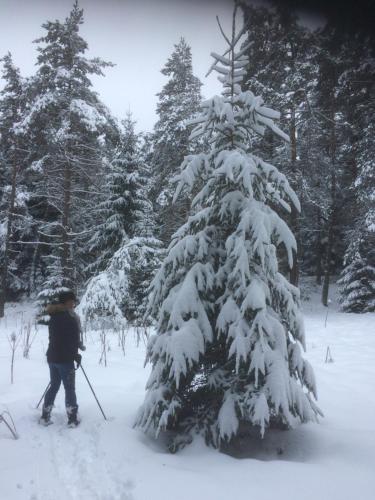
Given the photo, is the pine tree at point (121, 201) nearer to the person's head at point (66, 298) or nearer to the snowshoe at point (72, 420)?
the person's head at point (66, 298)

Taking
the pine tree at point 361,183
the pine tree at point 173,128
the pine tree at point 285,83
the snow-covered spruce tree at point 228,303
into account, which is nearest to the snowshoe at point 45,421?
the snow-covered spruce tree at point 228,303

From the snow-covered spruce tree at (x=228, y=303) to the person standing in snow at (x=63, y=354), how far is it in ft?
4.25

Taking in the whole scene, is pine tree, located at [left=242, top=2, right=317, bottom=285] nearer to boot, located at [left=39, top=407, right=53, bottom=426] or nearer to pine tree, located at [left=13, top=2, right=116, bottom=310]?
pine tree, located at [left=13, top=2, right=116, bottom=310]

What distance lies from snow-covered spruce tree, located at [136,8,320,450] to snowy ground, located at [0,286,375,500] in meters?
0.31

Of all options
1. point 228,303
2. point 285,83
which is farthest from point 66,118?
point 228,303

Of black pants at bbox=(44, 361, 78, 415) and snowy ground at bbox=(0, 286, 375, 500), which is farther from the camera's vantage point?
black pants at bbox=(44, 361, 78, 415)

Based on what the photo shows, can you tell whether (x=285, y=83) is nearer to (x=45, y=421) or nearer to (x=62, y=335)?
(x=62, y=335)

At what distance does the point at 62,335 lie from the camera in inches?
219

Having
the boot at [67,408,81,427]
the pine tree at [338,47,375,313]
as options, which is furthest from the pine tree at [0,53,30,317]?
the pine tree at [338,47,375,313]

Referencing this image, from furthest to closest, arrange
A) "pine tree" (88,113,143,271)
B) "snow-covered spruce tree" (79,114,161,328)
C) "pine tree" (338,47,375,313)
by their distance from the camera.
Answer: "pine tree" (88,113,143,271), "snow-covered spruce tree" (79,114,161,328), "pine tree" (338,47,375,313)

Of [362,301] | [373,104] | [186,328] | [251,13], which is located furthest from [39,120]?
[362,301]

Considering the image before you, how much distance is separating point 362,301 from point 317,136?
363 inches

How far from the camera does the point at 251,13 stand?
6211 mm

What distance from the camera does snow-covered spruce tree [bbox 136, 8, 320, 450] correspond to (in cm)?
427
